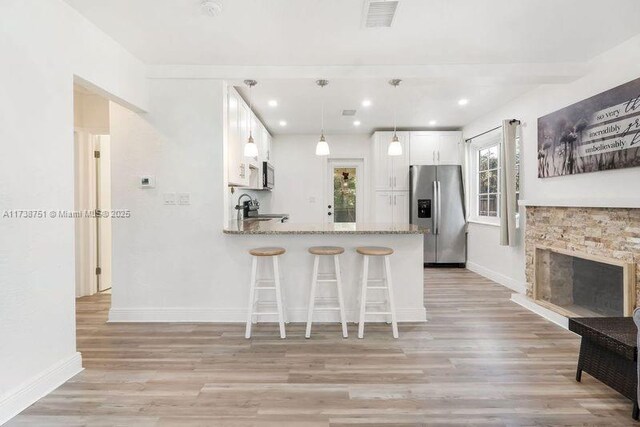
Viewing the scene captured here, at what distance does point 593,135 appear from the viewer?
296 centimetres

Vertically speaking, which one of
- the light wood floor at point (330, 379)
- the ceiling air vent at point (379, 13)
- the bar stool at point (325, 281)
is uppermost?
the ceiling air vent at point (379, 13)

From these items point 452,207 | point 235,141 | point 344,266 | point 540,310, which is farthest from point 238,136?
point 452,207

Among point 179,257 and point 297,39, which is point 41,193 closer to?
point 179,257

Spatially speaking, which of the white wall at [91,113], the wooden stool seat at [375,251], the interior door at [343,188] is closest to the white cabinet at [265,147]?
the interior door at [343,188]

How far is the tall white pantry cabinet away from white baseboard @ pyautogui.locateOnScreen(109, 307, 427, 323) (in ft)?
Result: 9.05

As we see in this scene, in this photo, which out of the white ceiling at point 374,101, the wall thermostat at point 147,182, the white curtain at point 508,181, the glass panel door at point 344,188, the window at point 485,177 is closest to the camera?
the wall thermostat at point 147,182

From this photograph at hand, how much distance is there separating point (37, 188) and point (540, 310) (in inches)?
164

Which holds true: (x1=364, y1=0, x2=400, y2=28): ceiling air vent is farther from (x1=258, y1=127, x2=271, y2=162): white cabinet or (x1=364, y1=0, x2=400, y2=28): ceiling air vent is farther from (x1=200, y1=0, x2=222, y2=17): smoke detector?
(x1=258, y1=127, x2=271, y2=162): white cabinet

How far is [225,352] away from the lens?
8.36 feet

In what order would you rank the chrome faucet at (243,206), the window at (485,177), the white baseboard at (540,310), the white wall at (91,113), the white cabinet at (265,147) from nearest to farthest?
1. the white baseboard at (540,310)
2. the white wall at (91,113)
3. the chrome faucet at (243,206)
4. the window at (485,177)
5. the white cabinet at (265,147)

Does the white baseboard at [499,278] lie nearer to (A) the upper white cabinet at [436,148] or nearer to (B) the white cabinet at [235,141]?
(A) the upper white cabinet at [436,148]

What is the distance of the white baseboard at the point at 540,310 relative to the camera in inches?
119

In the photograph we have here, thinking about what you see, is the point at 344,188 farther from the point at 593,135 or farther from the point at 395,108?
the point at 593,135

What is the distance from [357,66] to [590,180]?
231 cm
